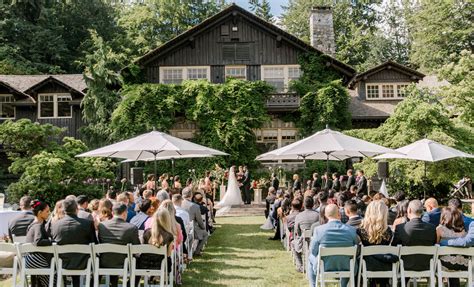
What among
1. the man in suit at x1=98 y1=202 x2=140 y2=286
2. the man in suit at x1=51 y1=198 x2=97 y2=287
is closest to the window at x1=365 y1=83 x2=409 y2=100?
the man in suit at x1=98 y1=202 x2=140 y2=286

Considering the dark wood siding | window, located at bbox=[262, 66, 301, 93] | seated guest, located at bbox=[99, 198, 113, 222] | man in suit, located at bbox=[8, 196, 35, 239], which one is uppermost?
the dark wood siding

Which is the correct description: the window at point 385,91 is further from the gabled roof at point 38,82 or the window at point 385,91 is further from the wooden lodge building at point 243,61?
the gabled roof at point 38,82

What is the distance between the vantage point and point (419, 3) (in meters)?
49.8

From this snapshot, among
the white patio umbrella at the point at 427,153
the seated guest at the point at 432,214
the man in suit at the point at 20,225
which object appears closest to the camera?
the man in suit at the point at 20,225

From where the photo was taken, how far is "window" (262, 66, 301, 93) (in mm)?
27344

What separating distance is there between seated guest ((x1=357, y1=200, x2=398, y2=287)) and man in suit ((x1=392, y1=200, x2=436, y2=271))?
0.52 ft

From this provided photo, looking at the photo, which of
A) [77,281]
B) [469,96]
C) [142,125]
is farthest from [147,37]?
[77,281]

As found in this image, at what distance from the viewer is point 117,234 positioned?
678 centimetres

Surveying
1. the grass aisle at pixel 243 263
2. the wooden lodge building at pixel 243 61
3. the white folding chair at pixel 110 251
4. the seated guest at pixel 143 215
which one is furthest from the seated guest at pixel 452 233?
the wooden lodge building at pixel 243 61

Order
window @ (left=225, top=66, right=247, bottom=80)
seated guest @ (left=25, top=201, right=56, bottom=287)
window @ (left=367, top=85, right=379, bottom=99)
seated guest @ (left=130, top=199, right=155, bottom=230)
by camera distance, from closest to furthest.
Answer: seated guest @ (left=25, top=201, right=56, bottom=287) < seated guest @ (left=130, top=199, right=155, bottom=230) < window @ (left=225, top=66, right=247, bottom=80) < window @ (left=367, top=85, right=379, bottom=99)

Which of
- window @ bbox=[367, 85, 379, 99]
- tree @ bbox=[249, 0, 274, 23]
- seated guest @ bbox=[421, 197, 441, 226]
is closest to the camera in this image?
seated guest @ bbox=[421, 197, 441, 226]

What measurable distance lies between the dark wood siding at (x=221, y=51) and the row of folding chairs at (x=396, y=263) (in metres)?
21.3

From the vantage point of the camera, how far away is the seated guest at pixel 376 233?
6629 mm

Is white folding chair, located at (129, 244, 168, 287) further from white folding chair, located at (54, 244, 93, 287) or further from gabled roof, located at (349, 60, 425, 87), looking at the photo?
gabled roof, located at (349, 60, 425, 87)
